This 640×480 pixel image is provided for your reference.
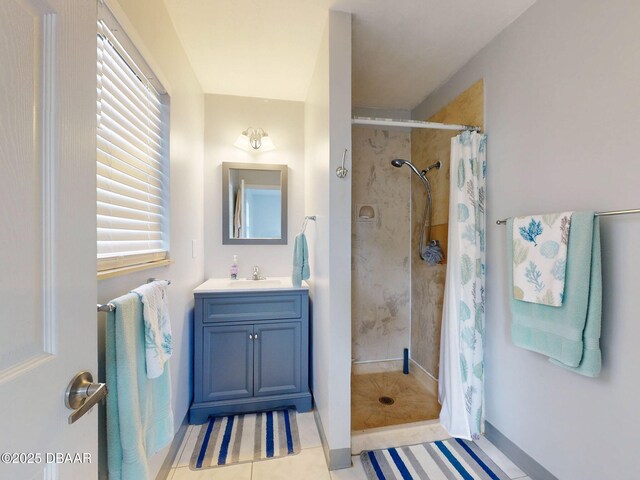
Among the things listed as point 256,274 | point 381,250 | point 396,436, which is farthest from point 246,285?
point 396,436

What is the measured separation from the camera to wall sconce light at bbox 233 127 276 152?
232 centimetres

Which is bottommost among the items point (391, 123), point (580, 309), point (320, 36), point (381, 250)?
point (580, 309)

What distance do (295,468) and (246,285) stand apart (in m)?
1.16

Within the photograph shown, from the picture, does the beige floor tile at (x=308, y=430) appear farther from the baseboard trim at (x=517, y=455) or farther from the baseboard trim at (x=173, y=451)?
the baseboard trim at (x=517, y=455)

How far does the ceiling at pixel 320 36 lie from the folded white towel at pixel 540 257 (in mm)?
1149

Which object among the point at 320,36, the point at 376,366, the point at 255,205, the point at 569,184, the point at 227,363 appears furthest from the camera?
the point at 376,366

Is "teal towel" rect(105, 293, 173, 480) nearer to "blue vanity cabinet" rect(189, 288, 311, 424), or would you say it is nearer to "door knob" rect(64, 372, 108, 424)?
"door knob" rect(64, 372, 108, 424)

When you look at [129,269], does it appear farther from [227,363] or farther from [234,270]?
[234,270]

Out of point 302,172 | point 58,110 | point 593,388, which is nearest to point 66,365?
point 58,110

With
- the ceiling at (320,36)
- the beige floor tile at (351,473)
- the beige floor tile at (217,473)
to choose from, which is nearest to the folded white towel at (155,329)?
the beige floor tile at (217,473)

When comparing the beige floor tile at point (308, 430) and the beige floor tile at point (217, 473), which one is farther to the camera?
the beige floor tile at point (308, 430)

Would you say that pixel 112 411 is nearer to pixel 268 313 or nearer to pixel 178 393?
pixel 178 393

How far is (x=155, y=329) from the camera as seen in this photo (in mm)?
1032

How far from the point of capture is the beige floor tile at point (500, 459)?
1.40 metres
